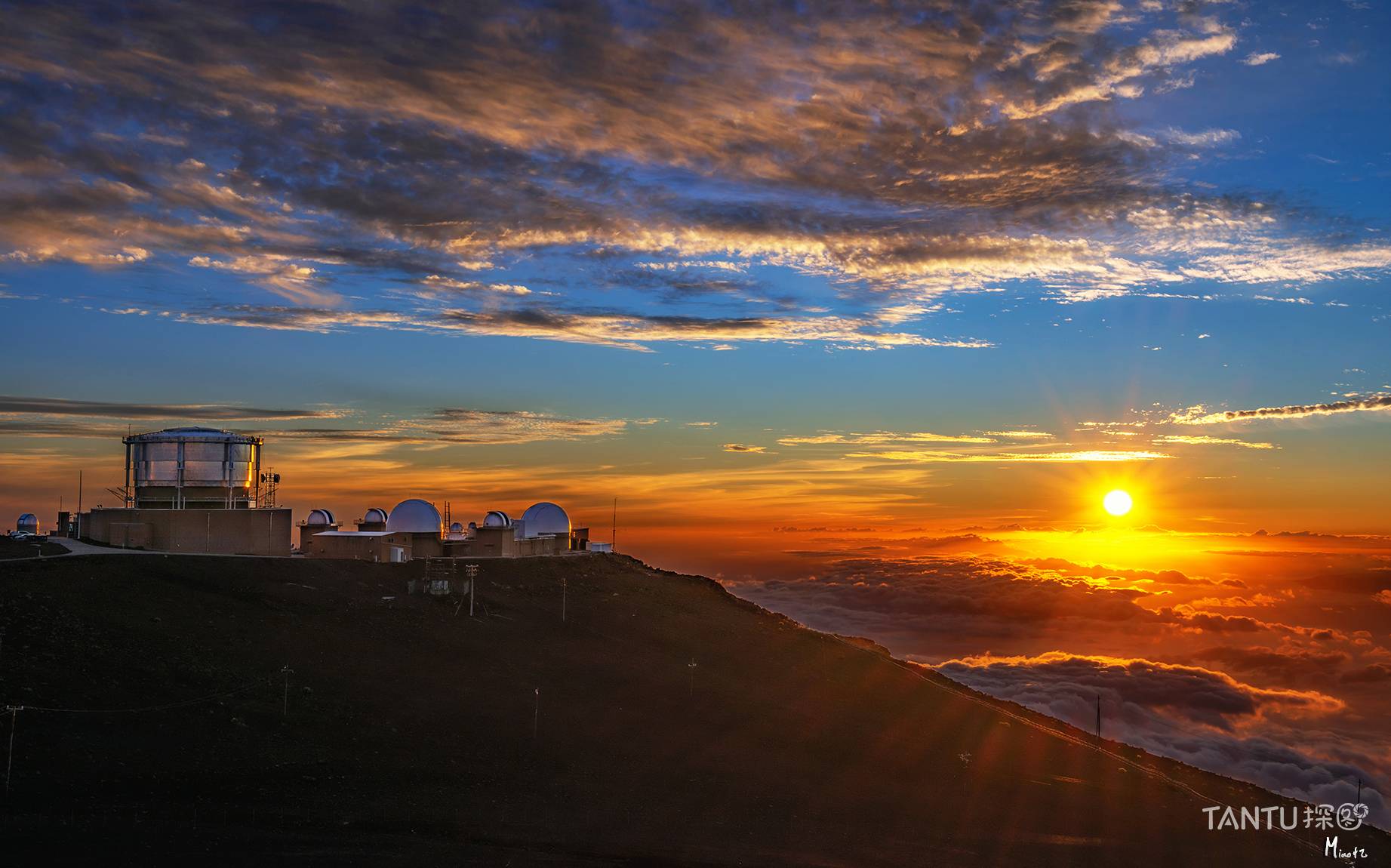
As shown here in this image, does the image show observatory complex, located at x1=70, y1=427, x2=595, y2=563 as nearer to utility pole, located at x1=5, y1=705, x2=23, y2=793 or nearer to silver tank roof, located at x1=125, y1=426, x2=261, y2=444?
silver tank roof, located at x1=125, y1=426, x2=261, y2=444

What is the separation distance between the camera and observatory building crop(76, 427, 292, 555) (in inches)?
1905

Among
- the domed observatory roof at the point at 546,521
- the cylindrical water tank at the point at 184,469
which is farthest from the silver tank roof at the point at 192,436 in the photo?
the domed observatory roof at the point at 546,521

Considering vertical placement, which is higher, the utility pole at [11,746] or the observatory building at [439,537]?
the observatory building at [439,537]

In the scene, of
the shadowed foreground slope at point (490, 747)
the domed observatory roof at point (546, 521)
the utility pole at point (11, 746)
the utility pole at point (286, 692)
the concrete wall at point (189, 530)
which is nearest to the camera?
the utility pole at point (11, 746)

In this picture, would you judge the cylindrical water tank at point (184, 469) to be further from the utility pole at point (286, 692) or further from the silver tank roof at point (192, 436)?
the utility pole at point (286, 692)

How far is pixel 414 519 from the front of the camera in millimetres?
58375

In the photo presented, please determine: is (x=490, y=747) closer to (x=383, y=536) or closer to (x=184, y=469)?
(x=383, y=536)

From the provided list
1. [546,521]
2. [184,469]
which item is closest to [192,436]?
[184,469]

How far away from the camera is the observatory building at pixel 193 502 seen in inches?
1905

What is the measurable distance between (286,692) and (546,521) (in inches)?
1408

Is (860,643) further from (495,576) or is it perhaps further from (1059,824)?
(1059,824)

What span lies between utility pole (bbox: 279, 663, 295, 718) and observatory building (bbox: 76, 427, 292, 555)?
60.2 ft

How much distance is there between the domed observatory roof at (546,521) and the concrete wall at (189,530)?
60.9ft

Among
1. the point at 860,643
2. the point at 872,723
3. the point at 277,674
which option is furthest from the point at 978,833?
the point at 860,643
